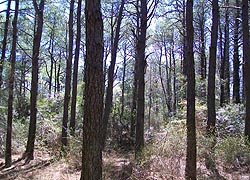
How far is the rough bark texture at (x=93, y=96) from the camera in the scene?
571 cm

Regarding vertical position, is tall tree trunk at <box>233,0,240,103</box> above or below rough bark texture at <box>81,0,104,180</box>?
above

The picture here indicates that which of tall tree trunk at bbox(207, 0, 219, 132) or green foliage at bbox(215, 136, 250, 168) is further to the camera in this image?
tall tree trunk at bbox(207, 0, 219, 132)

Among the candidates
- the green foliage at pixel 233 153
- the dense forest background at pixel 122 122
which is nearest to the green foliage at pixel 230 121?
the dense forest background at pixel 122 122

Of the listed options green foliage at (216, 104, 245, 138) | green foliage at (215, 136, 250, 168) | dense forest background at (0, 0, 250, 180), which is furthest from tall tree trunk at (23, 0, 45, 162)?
green foliage at (215, 136, 250, 168)

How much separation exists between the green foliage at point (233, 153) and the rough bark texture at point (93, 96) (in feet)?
17.1

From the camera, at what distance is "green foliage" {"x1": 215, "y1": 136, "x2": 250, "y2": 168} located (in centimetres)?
943

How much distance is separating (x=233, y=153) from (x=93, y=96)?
226 inches

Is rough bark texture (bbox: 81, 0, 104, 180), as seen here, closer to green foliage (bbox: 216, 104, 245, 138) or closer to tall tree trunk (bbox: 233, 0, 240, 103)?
green foliage (bbox: 216, 104, 245, 138)

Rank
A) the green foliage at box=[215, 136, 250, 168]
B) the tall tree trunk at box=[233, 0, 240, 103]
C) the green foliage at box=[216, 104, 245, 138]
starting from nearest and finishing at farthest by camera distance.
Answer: the green foliage at box=[215, 136, 250, 168]
the green foliage at box=[216, 104, 245, 138]
the tall tree trunk at box=[233, 0, 240, 103]

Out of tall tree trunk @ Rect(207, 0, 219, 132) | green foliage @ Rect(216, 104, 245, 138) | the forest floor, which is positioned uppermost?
tall tree trunk @ Rect(207, 0, 219, 132)

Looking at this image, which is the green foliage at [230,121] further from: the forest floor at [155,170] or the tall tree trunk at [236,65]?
the tall tree trunk at [236,65]

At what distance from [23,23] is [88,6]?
19188mm

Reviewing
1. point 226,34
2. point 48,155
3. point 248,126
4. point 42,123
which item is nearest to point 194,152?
point 248,126

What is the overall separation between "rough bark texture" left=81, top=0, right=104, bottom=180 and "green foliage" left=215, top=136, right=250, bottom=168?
205 inches
